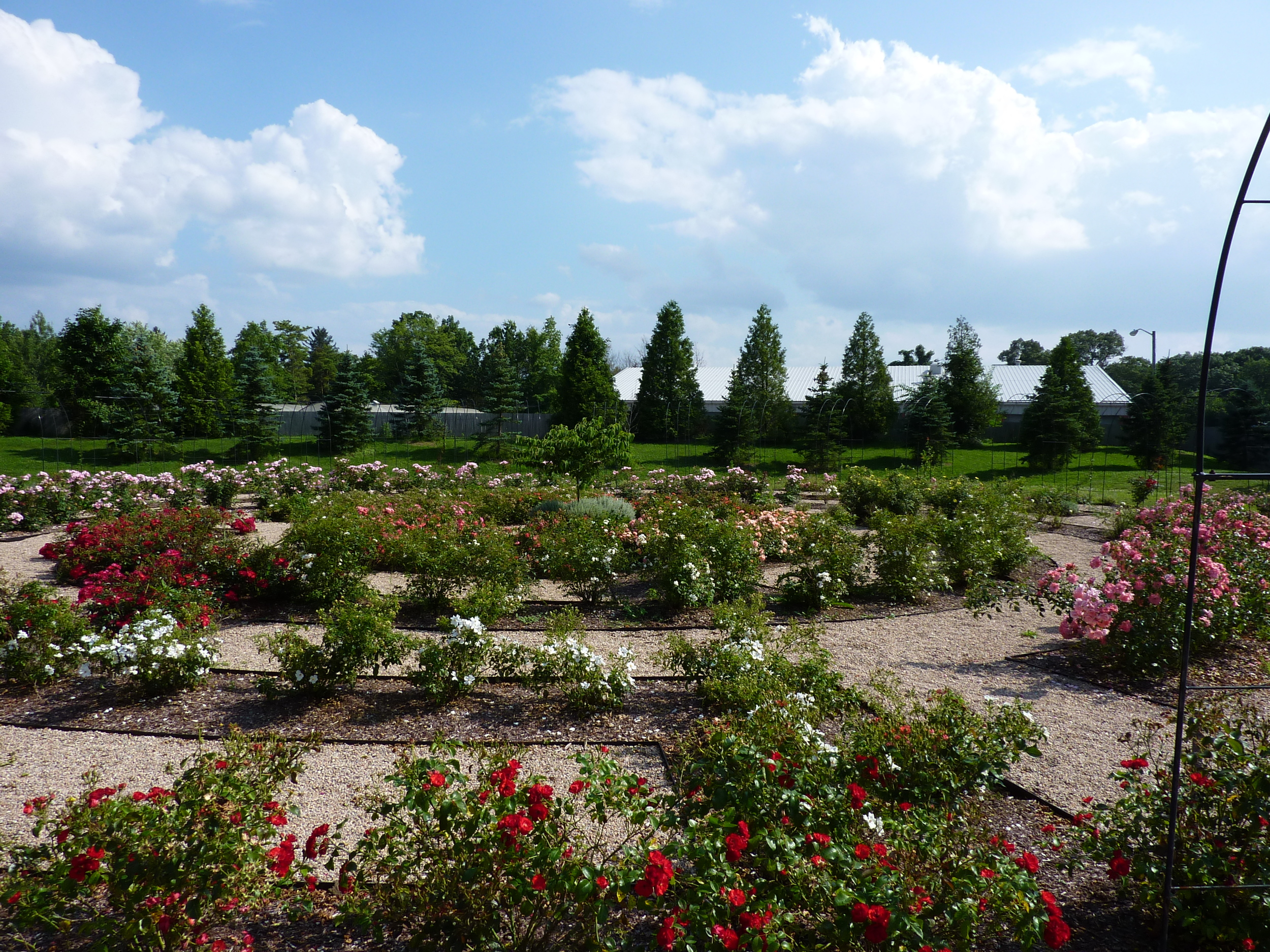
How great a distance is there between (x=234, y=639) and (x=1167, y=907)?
6.10 meters

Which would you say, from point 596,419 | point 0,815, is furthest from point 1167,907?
point 596,419

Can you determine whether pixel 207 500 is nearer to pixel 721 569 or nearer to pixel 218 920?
pixel 721 569

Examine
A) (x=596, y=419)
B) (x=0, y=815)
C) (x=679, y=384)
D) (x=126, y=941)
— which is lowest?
(x=0, y=815)

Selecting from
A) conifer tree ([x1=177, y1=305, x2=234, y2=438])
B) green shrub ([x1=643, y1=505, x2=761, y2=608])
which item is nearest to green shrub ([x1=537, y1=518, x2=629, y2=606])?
green shrub ([x1=643, y1=505, x2=761, y2=608])

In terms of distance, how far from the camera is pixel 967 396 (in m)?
26.2

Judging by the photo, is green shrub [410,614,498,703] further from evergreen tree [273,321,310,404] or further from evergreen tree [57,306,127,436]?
evergreen tree [273,321,310,404]

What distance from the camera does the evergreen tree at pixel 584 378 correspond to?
27578 mm

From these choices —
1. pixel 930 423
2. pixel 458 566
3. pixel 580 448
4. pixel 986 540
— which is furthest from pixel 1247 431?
pixel 930 423

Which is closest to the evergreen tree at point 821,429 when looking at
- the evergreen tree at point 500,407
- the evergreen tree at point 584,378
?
the evergreen tree at point 584,378

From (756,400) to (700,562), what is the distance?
2014 centimetres

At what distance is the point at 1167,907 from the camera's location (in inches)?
87.4

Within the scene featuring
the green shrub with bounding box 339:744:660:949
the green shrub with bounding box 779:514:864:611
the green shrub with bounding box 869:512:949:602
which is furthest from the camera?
the green shrub with bounding box 869:512:949:602

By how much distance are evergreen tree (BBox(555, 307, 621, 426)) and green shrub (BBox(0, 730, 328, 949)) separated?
25.1 m

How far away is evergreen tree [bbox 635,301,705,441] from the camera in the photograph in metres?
30.5
